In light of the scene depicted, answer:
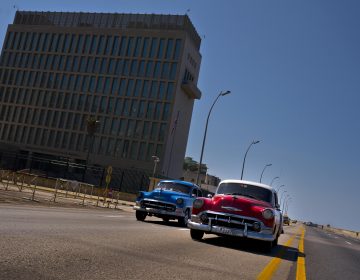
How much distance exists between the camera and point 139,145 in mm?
82125

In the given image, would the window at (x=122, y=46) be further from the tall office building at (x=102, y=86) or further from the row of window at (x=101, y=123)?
the row of window at (x=101, y=123)

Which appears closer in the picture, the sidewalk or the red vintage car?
the red vintage car

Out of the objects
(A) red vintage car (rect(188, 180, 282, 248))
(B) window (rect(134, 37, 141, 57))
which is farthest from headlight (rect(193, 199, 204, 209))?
(B) window (rect(134, 37, 141, 57))

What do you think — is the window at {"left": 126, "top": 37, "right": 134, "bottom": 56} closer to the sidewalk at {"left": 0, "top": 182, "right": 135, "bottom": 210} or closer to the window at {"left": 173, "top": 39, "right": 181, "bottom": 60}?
the window at {"left": 173, "top": 39, "right": 181, "bottom": 60}

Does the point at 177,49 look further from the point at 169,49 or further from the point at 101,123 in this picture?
the point at 101,123

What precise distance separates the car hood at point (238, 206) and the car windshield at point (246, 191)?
0.71 m

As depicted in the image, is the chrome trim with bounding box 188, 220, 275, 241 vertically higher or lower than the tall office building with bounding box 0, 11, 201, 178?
lower

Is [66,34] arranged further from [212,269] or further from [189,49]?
[212,269]

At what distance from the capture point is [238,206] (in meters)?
11.0

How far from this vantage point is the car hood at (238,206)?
1091 cm

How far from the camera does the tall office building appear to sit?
82938 mm

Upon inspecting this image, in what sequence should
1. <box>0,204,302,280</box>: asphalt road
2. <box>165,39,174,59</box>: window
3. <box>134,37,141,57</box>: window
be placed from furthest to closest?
<box>134,37,141,57</box>: window
<box>165,39,174,59</box>: window
<box>0,204,302,280</box>: asphalt road

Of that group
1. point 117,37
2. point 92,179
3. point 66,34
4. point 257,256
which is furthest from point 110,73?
point 257,256

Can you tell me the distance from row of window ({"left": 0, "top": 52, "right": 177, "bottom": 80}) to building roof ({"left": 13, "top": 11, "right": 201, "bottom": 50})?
7.00 metres
